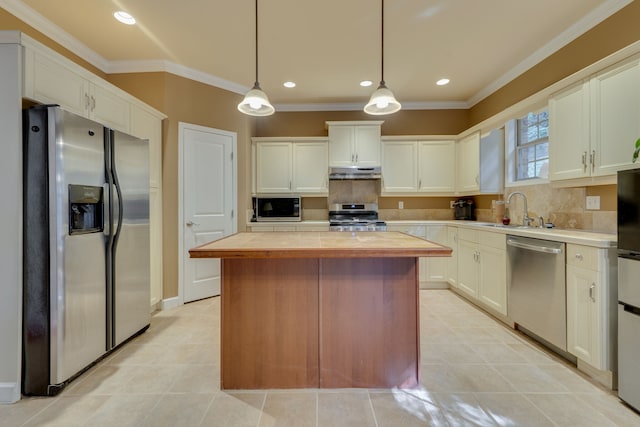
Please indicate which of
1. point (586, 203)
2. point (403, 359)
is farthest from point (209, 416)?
point (586, 203)

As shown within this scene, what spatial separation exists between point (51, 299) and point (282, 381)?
1.44 metres

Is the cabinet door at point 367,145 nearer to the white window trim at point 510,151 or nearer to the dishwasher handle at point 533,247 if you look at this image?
the white window trim at point 510,151

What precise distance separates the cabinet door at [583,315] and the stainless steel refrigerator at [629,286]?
14 cm

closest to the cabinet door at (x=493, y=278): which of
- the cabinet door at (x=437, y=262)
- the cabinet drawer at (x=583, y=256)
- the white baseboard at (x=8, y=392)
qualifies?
the cabinet drawer at (x=583, y=256)

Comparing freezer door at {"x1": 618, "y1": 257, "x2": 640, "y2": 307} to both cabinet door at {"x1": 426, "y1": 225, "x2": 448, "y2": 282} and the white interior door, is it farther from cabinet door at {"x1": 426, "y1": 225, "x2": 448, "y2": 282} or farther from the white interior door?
the white interior door

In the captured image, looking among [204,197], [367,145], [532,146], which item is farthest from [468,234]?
[204,197]

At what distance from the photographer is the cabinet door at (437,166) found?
436 centimetres

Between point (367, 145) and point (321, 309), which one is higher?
point (367, 145)

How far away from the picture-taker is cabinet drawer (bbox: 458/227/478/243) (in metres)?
3.31

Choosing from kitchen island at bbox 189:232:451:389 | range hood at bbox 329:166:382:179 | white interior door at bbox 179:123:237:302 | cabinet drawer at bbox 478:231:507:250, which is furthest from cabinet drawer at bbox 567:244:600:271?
white interior door at bbox 179:123:237:302

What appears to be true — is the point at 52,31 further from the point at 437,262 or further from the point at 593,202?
the point at 593,202

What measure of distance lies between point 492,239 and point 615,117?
4.38ft

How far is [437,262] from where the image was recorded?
4070 millimetres

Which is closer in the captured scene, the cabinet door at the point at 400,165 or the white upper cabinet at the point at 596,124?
the white upper cabinet at the point at 596,124
